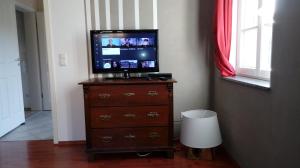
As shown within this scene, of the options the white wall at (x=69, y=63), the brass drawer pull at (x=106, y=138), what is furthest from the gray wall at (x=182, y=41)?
the brass drawer pull at (x=106, y=138)

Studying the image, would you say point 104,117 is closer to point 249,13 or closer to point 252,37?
point 252,37

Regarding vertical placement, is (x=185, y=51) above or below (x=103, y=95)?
above

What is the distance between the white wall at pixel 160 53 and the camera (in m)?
2.60

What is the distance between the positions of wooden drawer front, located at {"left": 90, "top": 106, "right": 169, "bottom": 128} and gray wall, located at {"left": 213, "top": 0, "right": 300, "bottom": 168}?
718 millimetres

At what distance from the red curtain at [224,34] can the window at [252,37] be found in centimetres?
9

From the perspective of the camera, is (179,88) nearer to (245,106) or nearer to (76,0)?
(245,106)

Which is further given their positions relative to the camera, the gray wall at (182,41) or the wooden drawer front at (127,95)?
the gray wall at (182,41)

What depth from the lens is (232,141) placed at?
7.45ft

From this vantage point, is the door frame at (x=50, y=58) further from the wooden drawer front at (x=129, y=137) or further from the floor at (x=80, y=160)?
the wooden drawer front at (x=129, y=137)

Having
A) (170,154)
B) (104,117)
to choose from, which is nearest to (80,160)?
(104,117)

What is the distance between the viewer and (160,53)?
2709mm

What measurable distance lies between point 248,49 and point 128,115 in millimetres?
1305

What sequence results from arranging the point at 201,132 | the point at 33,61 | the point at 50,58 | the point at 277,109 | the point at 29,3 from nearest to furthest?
the point at 277,109
the point at 201,132
the point at 50,58
the point at 29,3
the point at 33,61

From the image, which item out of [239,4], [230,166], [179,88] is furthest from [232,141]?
[239,4]
